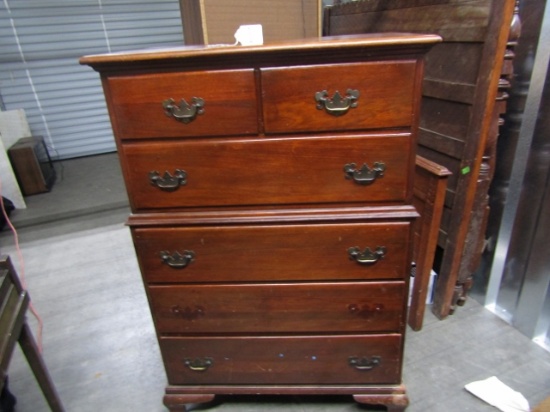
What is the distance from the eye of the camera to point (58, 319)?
72.6 inches

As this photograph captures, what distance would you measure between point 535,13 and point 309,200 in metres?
1.06

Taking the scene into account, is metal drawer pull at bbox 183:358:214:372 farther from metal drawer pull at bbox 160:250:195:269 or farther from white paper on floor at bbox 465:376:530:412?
white paper on floor at bbox 465:376:530:412

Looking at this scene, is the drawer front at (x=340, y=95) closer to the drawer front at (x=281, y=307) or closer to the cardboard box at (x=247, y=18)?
the drawer front at (x=281, y=307)

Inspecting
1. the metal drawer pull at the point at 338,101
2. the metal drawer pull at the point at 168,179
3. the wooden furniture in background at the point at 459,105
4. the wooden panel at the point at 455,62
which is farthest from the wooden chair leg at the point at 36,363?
the wooden panel at the point at 455,62

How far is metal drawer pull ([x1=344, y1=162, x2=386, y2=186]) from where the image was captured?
95 cm

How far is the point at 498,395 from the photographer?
1.29 metres

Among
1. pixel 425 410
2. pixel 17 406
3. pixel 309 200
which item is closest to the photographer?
pixel 309 200

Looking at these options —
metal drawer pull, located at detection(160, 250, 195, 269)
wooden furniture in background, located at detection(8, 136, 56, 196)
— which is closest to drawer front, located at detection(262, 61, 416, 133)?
metal drawer pull, located at detection(160, 250, 195, 269)

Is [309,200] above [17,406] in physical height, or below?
above

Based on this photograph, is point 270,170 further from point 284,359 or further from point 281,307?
point 284,359

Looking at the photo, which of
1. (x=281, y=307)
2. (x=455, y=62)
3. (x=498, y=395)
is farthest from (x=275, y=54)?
(x=498, y=395)

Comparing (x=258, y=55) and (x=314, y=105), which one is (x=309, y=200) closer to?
(x=314, y=105)

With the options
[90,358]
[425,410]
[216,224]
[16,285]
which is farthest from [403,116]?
[90,358]

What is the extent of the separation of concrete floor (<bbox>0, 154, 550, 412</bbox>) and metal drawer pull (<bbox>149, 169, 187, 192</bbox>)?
839 millimetres
